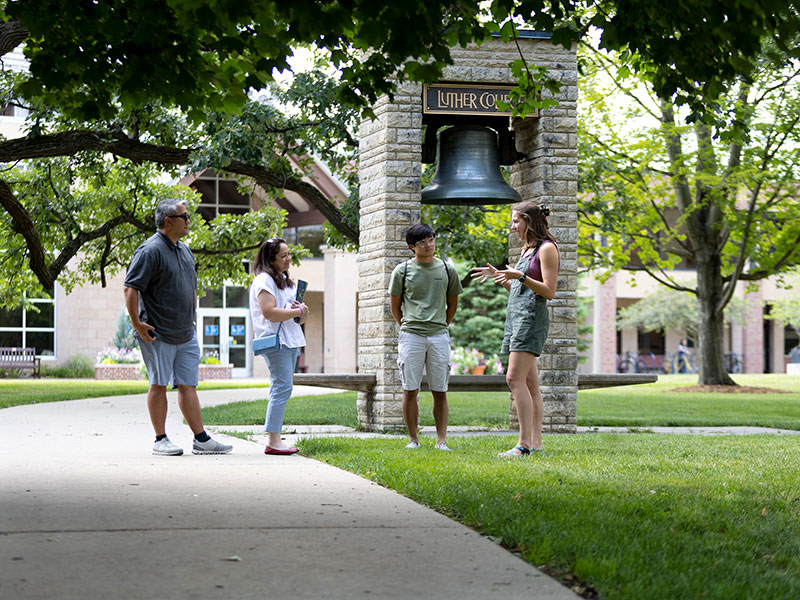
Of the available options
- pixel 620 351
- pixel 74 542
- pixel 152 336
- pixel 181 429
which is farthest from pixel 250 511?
pixel 620 351

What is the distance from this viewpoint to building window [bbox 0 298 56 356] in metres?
39.0

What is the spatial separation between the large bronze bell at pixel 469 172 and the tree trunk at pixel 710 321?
18.9 m

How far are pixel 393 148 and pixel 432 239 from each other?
2637mm

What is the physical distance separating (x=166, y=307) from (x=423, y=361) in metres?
2.18

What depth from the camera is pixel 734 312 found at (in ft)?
172

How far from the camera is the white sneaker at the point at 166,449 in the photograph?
840cm

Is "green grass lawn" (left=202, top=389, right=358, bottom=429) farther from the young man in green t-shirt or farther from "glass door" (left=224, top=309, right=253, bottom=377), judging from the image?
"glass door" (left=224, top=309, right=253, bottom=377)

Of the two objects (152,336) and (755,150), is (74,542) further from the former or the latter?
(755,150)

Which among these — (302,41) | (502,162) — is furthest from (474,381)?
(302,41)

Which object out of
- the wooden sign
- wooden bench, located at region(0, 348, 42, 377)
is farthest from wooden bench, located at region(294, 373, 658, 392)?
wooden bench, located at region(0, 348, 42, 377)

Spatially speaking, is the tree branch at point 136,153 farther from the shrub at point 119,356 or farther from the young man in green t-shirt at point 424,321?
the shrub at point 119,356

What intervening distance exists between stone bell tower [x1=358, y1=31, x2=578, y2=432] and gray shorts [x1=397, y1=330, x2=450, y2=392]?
7.50 ft

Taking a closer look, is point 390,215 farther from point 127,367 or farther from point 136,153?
point 127,367

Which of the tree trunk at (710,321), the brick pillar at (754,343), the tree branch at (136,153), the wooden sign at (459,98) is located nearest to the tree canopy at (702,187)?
the tree trunk at (710,321)
